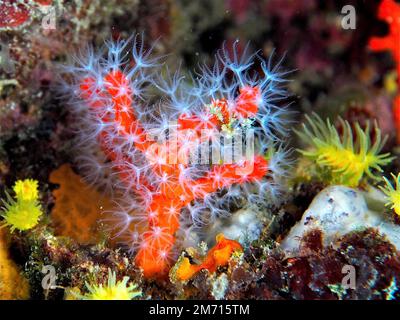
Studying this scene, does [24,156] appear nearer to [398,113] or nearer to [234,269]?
[234,269]

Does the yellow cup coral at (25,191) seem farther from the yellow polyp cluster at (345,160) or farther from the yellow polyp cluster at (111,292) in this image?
the yellow polyp cluster at (345,160)

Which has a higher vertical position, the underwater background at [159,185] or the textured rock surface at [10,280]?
the underwater background at [159,185]

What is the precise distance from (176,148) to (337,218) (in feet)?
3.46

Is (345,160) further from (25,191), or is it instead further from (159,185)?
(25,191)

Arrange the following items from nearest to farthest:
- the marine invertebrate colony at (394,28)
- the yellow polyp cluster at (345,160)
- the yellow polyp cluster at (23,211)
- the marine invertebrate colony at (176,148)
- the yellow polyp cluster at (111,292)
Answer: the yellow polyp cluster at (111,292)
the marine invertebrate colony at (176,148)
the yellow polyp cluster at (23,211)
the yellow polyp cluster at (345,160)
the marine invertebrate colony at (394,28)

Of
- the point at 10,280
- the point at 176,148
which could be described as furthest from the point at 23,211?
the point at 176,148

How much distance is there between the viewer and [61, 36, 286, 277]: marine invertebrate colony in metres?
2.43

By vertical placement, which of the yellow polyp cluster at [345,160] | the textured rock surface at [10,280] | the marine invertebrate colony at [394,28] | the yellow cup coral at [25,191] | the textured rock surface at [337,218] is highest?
the marine invertebrate colony at [394,28]

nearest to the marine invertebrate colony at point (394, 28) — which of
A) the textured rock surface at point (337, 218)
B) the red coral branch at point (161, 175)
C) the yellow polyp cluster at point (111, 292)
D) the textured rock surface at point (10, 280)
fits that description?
the textured rock surface at point (337, 218)

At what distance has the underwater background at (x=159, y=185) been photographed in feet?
7.49

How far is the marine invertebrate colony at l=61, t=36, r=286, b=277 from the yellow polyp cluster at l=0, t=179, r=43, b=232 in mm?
486
